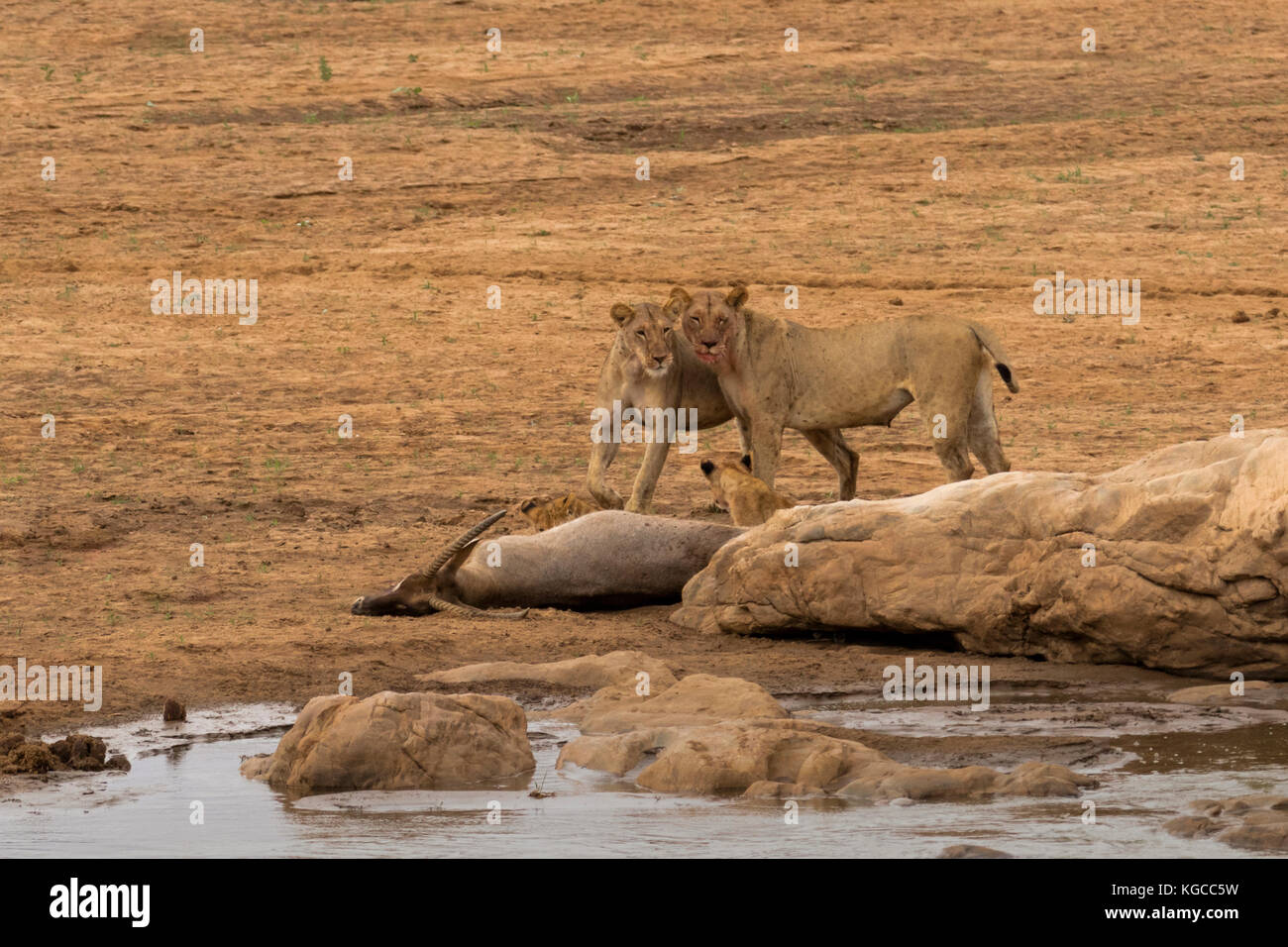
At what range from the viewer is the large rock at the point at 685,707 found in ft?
26.7

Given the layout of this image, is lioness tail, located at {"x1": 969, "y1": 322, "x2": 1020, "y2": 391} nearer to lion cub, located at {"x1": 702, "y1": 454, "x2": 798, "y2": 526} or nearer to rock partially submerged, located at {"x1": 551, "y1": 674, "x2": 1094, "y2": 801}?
lion cub, located at {"x1": 702, "y1": 454, "x2": 798, "y2": 526}

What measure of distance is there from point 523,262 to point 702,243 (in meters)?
1.79

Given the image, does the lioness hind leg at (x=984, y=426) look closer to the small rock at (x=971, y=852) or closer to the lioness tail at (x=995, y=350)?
the lioness tail at (x=995, y=350)

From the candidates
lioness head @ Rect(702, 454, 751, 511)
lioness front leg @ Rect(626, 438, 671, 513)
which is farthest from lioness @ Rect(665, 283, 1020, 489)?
lioness front leg @ Rect(626, 438, 671, 513)

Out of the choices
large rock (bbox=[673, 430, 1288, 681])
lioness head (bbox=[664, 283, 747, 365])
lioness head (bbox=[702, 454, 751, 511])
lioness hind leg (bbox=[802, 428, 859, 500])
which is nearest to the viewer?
large rock (bbox=[673, 430, 1288, 681])

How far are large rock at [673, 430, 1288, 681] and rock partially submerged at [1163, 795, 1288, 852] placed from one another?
1876mm

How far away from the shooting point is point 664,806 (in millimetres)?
7230

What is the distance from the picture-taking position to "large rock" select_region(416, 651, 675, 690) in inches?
357

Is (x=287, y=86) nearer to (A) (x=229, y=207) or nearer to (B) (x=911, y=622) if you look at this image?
(A) (x=229, y=207)

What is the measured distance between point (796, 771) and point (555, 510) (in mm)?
4130

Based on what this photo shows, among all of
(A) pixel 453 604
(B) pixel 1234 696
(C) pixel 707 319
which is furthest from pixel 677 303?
(B) pixel 1234 696

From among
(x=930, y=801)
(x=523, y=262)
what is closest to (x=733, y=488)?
(x=930, y=801)

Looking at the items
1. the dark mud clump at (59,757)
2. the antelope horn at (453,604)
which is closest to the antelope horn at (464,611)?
the antelope horn at (453,604)

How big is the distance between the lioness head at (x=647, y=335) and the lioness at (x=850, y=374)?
0.99 ft
